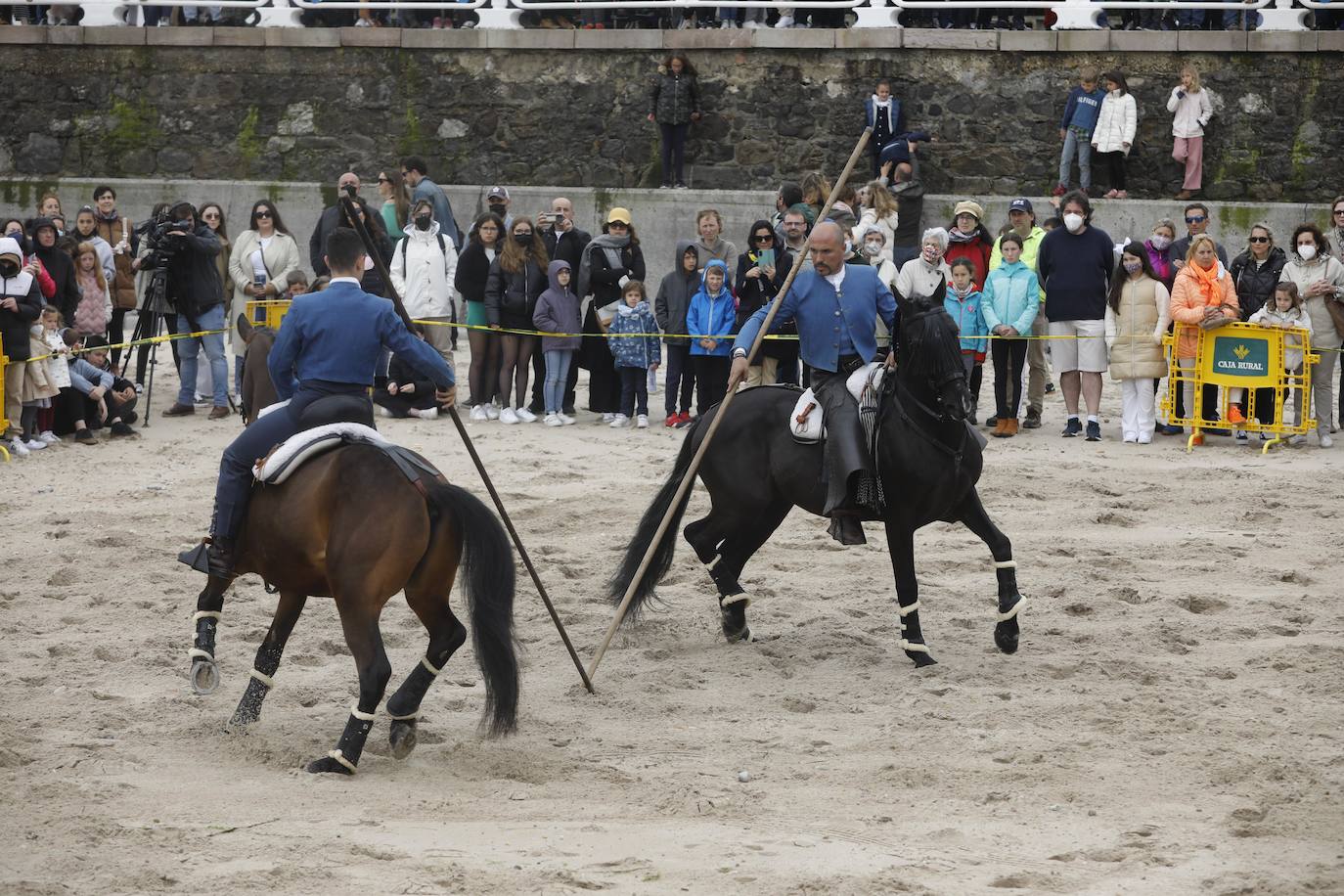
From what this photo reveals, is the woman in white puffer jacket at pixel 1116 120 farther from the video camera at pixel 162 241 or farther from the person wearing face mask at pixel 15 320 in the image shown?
the person wearing face mask at pixel 15 320

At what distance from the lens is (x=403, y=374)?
16.0 m

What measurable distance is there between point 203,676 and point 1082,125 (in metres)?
14.1

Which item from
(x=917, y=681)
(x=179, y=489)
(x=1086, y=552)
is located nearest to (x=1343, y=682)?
(x=917, y=681)

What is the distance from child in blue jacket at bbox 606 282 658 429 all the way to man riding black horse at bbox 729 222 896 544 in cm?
593

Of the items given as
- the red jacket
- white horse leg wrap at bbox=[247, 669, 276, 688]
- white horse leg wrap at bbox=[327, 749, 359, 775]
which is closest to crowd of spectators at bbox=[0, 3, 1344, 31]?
the red jacket

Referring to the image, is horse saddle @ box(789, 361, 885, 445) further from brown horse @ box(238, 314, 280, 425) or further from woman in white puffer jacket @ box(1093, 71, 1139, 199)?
woman in white puffer jacket @ box(1093, 71, 1139, 199)

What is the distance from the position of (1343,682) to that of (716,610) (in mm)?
3421

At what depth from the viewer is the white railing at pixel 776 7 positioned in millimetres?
19469

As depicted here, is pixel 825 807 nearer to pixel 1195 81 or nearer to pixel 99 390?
pixel 99 390

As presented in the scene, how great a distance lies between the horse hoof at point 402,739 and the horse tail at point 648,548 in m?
1.99

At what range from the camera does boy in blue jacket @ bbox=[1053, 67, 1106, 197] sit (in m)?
19.5

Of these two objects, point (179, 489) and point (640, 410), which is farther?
point (640, 410)

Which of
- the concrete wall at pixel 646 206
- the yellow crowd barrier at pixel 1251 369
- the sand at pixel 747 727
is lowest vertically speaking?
the sand at pixel 747 727

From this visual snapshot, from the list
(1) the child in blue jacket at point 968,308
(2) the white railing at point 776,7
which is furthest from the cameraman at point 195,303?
(1) the child in blue jacket at point 968,308
